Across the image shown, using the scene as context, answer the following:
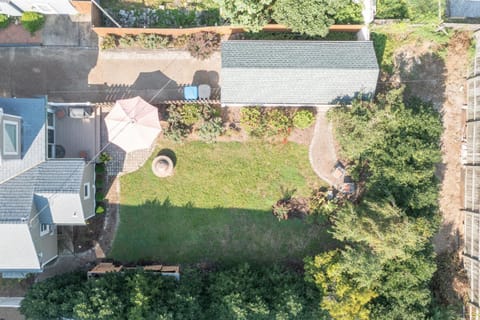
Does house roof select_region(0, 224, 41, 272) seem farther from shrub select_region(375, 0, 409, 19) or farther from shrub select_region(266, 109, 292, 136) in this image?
shrub select_region(375, 0, 409, 19)

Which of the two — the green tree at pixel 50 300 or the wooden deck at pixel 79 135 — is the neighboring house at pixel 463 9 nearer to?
the wooden deck at pixel 79 135

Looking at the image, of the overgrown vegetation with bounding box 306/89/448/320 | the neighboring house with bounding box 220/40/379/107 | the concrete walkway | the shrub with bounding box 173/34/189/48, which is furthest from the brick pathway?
the overgrown vegetation with bounding box 306/89/448/320

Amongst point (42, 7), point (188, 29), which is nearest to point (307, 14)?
point (188, 29)

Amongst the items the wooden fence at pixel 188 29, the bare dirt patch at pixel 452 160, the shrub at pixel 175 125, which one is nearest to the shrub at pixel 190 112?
the shrub at pixel 175 125

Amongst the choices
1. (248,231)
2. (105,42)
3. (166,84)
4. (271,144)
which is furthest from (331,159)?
(105,42)

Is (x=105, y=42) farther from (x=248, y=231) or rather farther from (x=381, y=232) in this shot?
(x=381, y=232)

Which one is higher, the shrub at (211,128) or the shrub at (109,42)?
the shrub at (109,42)
